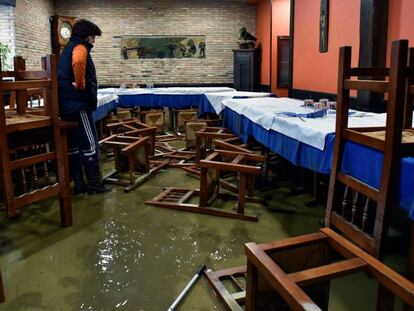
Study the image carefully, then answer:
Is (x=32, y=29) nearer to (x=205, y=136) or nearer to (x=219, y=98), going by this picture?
(x=219, y=98)

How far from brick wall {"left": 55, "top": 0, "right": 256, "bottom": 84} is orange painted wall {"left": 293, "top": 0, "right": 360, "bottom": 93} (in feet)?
14.5

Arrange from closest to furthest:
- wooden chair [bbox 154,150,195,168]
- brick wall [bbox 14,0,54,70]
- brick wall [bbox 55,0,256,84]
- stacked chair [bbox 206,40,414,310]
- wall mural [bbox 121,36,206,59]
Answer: stacked chair [bbox 206,40,414,310]
wooden chair [bbox 154,150,195,168]
brick wall [bbox 14,0,54,70]
brick wall [bbox 55,0,256,84]
wall mural [bbox 121,36,206,59]

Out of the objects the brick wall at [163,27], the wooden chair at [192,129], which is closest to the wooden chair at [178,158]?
the wooden chair at [192,129]

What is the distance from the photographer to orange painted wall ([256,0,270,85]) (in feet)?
32.4

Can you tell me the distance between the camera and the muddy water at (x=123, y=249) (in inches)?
86.2

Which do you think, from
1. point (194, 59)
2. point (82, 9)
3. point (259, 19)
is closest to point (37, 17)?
point (82, 9)

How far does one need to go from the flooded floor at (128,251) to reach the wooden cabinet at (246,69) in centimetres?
662

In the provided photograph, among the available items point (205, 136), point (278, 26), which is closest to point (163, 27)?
point (278, 26)

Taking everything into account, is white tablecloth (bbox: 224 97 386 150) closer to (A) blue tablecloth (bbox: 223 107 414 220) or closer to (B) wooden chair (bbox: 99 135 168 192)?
(A) blue tablecloth (bbox: 223 107 414 220)

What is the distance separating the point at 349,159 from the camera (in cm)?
207

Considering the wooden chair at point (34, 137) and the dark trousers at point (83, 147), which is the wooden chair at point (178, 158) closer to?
the dark trousers at point (83, 147)

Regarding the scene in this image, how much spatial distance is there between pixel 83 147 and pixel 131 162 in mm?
532

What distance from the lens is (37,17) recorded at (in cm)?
937

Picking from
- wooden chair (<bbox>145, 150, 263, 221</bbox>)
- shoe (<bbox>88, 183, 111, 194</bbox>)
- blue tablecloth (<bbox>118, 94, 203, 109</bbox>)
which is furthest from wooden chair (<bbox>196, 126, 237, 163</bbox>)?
blue tablecloth (<bbox>118, 94, 203, 109</bbox>)
